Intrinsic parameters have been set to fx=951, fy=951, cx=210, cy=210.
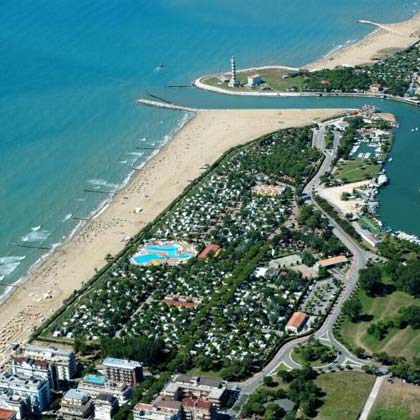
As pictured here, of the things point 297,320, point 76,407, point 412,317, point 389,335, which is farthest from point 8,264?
point 412,317

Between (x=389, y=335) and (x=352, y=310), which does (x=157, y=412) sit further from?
(x=389, y=335)

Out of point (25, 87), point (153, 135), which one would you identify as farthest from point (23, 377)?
point (25, 87)

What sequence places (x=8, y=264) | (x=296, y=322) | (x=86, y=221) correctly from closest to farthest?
(x=296, y=322)
(x=8, y=264)
(x=86, y=221)

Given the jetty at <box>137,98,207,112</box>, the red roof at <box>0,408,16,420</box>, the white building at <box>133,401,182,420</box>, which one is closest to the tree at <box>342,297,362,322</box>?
the white building at <box>133,401,182,420</box>

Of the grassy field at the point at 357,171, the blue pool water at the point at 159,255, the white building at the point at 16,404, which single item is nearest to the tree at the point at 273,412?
the white building at the point at 16,404

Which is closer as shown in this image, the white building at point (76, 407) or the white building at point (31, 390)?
the white building at point (76, 407)

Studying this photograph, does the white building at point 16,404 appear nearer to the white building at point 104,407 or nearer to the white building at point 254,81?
the white building at point 104,407
